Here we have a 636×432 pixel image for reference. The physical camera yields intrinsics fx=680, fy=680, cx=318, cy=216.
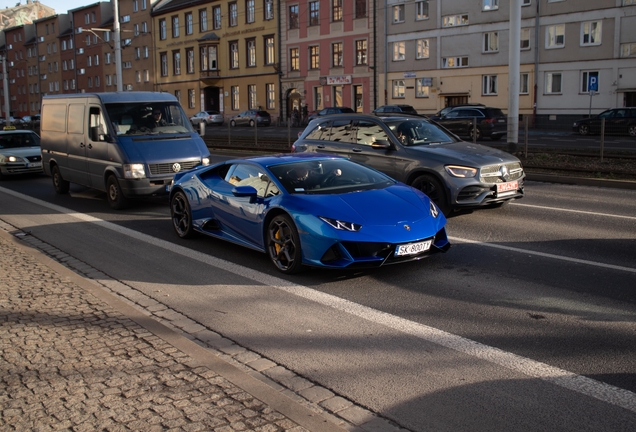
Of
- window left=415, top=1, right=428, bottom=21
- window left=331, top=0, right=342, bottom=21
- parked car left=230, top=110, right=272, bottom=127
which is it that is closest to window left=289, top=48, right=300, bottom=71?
window left=331, top=0, right=342, bottom=21

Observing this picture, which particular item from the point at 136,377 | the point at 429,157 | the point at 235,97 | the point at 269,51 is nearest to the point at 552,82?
the point at 269,51

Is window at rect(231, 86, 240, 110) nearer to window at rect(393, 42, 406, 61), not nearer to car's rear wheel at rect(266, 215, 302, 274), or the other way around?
window at rect(393, 42, 406, 61)

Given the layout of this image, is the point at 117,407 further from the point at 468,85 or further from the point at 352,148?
the point at 468,85

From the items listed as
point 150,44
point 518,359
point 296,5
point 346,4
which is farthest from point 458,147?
point 150,44

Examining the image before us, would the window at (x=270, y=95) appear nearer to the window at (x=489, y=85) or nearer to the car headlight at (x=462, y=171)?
the window at (x=489, y=85)

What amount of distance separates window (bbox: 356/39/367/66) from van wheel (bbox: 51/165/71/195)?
4173 cm

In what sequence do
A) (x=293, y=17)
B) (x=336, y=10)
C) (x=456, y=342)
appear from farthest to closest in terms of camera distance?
(x=293, y=17)
(x=336, y=10)
(x=456, y=342)

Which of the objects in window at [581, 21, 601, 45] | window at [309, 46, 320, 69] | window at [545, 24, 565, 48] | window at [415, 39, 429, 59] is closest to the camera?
window at [581, 21, 601, 45]

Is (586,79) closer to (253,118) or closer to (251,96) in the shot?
(253,118)

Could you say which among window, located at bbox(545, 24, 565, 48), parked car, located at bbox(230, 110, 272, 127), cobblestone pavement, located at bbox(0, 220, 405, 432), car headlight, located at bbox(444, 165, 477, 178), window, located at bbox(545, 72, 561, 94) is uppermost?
window, located at bbox(545, 24, 565, 48)

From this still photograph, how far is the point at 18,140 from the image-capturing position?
2039 cm

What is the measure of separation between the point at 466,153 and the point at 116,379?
7747 mm

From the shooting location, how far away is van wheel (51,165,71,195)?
603 inches

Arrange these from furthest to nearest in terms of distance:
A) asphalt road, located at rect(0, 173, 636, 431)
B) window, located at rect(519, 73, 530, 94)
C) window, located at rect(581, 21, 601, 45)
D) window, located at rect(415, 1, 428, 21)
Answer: window, located at rect(415, 1, 428, 21) < window, located at rect(519, 73, 530, 94) < window, located at rect(581, 21, 601, 45) < asphalt road, located at rect(0, 173, 636, 431)
